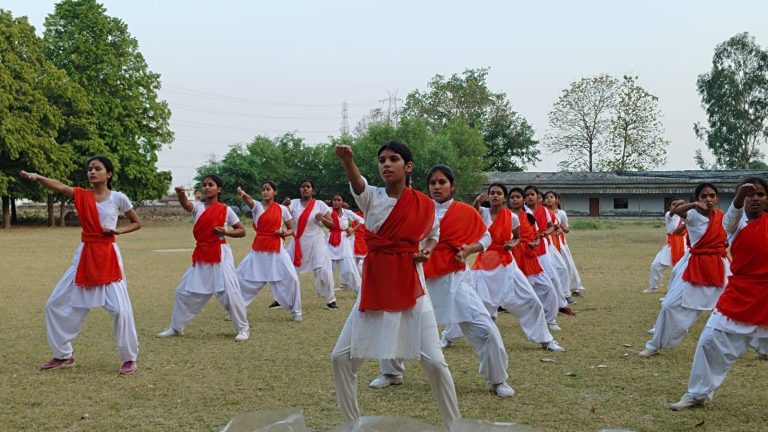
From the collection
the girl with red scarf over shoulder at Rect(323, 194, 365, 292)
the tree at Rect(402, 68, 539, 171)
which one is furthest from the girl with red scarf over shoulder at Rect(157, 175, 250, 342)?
the tree at Rect(402, 68, 539, 171)

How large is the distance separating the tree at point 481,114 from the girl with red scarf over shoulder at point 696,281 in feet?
179

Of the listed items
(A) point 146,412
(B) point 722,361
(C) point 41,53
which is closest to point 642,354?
(B) point 722,361

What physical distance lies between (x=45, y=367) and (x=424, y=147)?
4294 centimetres

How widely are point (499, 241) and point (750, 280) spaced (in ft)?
10.4

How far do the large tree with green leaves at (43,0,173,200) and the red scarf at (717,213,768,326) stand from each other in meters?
40.6

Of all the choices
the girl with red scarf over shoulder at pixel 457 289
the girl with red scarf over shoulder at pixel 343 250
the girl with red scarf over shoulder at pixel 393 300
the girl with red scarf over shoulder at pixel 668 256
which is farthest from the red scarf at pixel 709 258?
the girl with red scarf over shoulder at pixel 343 250

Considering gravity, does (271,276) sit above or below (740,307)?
below

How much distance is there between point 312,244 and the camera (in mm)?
12820

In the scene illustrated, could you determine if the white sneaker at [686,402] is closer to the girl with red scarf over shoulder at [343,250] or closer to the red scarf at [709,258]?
the red scarf at [709,258]

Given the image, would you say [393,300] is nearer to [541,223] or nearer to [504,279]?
[504,279]

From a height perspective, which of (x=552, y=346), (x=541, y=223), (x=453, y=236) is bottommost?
(x=552, y=346)

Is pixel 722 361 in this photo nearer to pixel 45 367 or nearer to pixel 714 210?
pixel 714 210

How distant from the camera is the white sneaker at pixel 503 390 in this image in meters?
6.24

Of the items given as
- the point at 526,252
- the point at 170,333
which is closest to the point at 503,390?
the point at 526,252
